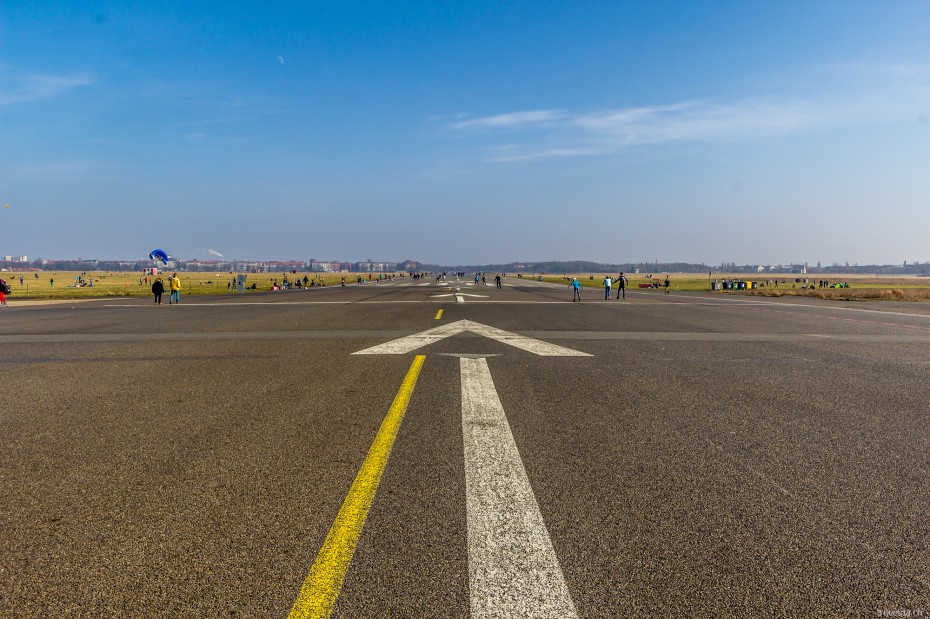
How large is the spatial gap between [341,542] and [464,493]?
94 centimetres

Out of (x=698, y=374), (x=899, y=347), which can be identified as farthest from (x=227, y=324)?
(x=899, y=347)

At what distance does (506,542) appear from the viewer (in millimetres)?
2750

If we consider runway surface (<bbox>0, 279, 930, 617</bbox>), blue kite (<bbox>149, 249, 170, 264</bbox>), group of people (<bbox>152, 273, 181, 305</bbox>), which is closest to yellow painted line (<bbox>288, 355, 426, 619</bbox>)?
runway surface (<bbox>0, 279, 930, 617</bbox>)

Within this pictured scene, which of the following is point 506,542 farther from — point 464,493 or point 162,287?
point 162,287

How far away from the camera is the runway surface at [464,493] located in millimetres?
2361

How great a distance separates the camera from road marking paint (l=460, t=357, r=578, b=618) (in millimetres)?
2248

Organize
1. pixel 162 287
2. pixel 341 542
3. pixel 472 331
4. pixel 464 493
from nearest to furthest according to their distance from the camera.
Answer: pixel 341 542
pixel 464 493
pixel 472 331
pixel 162 287

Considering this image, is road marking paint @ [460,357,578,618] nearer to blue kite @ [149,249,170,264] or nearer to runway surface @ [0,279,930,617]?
runway surface @ [0,279,930,617]

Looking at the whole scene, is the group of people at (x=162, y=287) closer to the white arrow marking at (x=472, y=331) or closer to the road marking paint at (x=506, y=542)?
the white arrow marking at (x=472, y=331)

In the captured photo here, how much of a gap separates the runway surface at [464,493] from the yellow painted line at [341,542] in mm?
14

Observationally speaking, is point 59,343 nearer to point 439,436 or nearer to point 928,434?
point 439,436

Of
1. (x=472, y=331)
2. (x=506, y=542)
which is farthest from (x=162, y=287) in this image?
(x=506, y=542)

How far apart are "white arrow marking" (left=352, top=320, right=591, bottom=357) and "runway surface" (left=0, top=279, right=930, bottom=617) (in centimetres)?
201

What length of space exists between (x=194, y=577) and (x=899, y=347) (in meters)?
14.3
